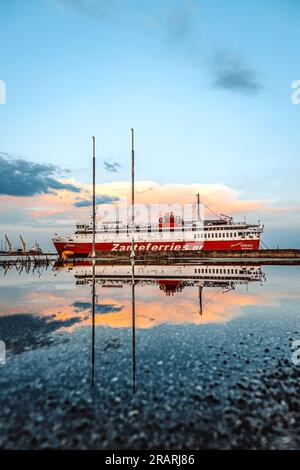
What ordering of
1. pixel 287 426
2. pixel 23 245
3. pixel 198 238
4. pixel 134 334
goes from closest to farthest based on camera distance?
pixel 287 426 → pixel 134 334 → pixel 198 238 → pixel 23 245

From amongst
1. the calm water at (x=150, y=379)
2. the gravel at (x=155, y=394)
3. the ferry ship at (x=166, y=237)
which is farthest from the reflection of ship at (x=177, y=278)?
the ferry ship at (x=166, y=237)

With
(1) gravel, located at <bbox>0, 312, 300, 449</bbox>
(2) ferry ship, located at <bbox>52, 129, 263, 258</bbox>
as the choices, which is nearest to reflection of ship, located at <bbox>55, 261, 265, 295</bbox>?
(1) gravel, located at <bbox>0, 312, 300, 449</bbox>

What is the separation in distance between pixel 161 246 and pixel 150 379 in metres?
86.3

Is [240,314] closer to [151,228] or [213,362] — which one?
[213,362]

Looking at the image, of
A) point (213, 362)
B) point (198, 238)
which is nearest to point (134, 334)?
point (213, 362)

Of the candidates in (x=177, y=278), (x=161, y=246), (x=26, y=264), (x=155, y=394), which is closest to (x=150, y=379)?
(x=155, y=394)

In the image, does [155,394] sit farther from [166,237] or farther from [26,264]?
[166,237]

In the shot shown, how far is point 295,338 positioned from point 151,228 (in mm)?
86819

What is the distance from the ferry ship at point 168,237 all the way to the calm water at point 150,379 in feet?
243

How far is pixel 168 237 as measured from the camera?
95.2m

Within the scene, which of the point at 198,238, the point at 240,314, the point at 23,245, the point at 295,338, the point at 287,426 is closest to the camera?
the point at 287,426

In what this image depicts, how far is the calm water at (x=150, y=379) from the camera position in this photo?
567cm
